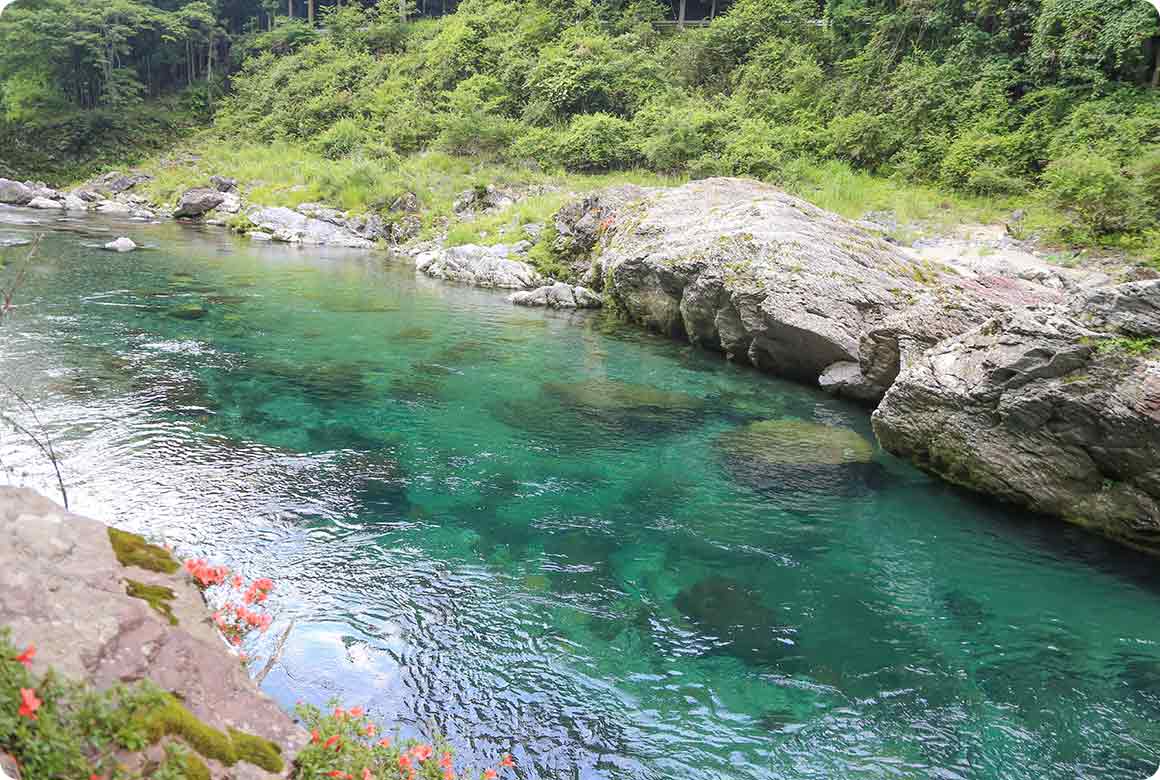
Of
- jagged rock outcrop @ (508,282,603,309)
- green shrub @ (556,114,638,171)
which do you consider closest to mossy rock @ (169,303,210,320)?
jagged rock outcrop @ (508,282,603,309)

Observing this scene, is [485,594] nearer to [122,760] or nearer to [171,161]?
[122,760]

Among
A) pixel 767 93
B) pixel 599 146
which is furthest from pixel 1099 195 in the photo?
pixel 599 146

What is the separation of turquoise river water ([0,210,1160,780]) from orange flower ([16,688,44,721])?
117 inches

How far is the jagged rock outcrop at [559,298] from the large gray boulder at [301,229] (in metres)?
15.0

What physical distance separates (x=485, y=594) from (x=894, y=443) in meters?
7.86

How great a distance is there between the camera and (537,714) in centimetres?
533

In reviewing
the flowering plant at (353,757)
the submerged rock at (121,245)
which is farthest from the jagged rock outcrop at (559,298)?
the flowering plant at (353,757)

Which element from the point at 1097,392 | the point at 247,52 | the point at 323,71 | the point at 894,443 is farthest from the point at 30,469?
the point at 247,52

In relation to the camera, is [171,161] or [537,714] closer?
[537,714]

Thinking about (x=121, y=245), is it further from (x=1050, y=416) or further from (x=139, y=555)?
(x=1050, y=416)

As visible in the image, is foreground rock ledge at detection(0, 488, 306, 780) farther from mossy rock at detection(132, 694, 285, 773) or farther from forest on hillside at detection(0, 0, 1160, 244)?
forest on hillside at detection(0, 0, 1160, 244)

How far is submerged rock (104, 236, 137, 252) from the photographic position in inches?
1010

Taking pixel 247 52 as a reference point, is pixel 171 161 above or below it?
below

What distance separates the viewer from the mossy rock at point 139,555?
4223 millimetres
